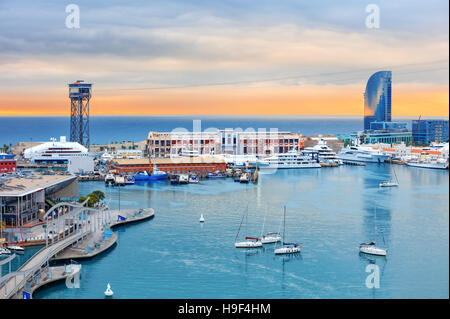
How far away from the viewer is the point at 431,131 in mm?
23156

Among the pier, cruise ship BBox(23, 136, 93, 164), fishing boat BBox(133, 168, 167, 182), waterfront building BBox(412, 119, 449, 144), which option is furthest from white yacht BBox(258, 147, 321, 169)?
waterfront building BBox(412, 119, 449, 144)

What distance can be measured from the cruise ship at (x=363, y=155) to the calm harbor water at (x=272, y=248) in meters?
6.96

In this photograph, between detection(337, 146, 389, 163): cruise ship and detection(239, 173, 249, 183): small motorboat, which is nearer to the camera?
detection(239, 173, 249, 183): small motorboat

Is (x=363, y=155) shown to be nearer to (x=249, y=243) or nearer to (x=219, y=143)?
(x=219, y=143)

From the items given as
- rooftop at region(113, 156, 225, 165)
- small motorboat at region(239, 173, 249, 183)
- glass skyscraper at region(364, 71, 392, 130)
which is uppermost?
glass skyscraper at region(364, 71, 392, 130)

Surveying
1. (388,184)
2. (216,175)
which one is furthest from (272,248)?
(216,175)

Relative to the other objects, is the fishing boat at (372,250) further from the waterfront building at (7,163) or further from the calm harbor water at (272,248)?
the waterfront building at (7,163)

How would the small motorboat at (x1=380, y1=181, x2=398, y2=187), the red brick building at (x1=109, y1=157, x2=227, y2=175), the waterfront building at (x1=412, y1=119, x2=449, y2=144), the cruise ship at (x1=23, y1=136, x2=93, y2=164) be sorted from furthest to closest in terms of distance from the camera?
the waterfront building at (x1=412, y1=119, x2=449, y2=144) → the cruise ship at (x1=23, y1=136, x2=93, y2=164) → the red brick building at (x1=109, y1=157, x2=227, y2=175) → the small motorboat at (x1=380, y1=181, x2=398, y2=187)

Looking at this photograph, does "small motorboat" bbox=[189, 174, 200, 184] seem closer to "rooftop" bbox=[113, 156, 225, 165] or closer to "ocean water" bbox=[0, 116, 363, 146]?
"rooftop" bbox=[113, 156, 225, 165]

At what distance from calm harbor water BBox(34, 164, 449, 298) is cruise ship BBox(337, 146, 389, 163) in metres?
6.96

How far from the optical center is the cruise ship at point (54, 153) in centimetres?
1532

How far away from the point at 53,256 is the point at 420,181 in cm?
912

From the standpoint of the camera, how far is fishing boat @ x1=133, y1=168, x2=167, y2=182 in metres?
12.4

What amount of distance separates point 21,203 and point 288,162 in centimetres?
1020
